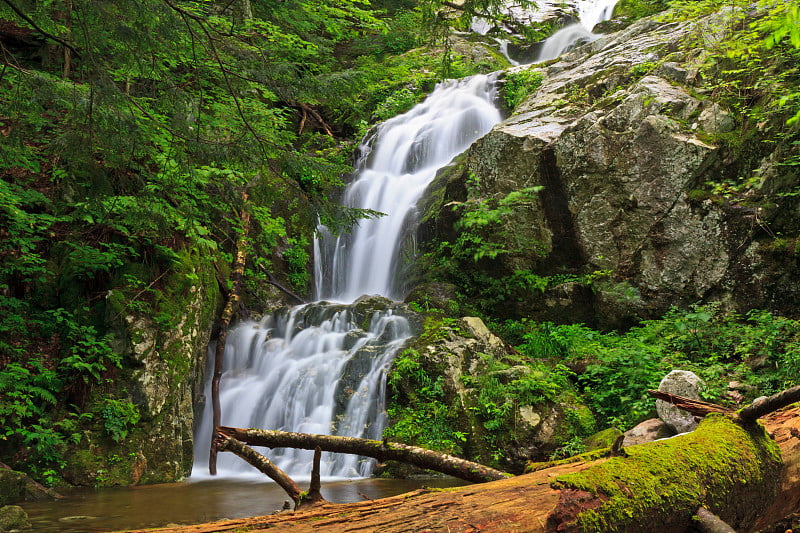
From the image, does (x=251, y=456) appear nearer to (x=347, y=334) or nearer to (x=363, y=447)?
(x=363, y=447)

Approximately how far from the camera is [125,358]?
6188 millimetres

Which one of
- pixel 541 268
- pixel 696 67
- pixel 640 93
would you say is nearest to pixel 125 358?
pixel 541 268

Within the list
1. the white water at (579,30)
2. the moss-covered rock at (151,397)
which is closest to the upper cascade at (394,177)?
the moss-covered rock at (151,397)

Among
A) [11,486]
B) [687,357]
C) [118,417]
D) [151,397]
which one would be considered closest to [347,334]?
[151,397]

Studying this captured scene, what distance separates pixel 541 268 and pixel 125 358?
704cm

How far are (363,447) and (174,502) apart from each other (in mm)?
3527

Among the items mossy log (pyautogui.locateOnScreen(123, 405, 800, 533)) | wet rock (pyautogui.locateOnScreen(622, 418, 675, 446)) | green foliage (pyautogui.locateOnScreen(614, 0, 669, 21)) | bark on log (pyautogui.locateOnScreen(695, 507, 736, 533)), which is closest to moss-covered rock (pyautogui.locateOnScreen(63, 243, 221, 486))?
mossy log (pyautogui.locateOnScreen(123, 405, 800, 533))

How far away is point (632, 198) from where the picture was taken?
8.40 m

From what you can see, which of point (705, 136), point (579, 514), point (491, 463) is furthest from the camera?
point (705, 136)

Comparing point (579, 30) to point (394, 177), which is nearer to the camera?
point (394, 177)

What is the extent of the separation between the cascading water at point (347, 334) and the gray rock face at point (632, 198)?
2.00 metres

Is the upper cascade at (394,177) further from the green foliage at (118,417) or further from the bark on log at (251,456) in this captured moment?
the bark on log at (251,456)

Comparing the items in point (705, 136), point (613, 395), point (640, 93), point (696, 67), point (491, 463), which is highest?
point (696, 67)

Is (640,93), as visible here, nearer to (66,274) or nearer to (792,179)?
(792,179)
